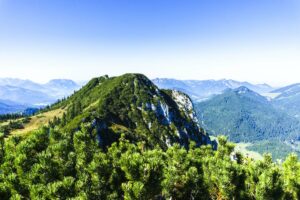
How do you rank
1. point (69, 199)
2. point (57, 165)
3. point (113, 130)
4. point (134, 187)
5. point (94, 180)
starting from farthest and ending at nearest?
point (113, 130) < point (57, 165) < point (94, 180) < point (134, 187) < point (69, 199)

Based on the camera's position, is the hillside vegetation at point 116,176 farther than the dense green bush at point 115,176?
Yes

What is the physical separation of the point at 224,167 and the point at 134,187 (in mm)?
17327

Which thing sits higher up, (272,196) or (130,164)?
(130,164)

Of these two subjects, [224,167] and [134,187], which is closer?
[134,187]

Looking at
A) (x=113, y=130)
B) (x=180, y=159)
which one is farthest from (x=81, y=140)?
(x=113, y=130)

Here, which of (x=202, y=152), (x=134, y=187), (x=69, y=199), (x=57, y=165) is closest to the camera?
(x=69, y=199)

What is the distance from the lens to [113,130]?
192m

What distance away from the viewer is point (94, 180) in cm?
4147

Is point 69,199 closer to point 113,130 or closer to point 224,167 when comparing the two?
point 224,167

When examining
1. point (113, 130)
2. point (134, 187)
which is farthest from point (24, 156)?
point (113, 130)

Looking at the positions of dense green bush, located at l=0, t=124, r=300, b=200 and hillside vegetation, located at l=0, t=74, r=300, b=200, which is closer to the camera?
dense green bush, located at l=0, t=124, r=300, b=200

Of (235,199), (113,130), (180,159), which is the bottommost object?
(113,130)

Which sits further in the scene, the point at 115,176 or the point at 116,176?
the point at 116,176

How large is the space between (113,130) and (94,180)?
496ft
